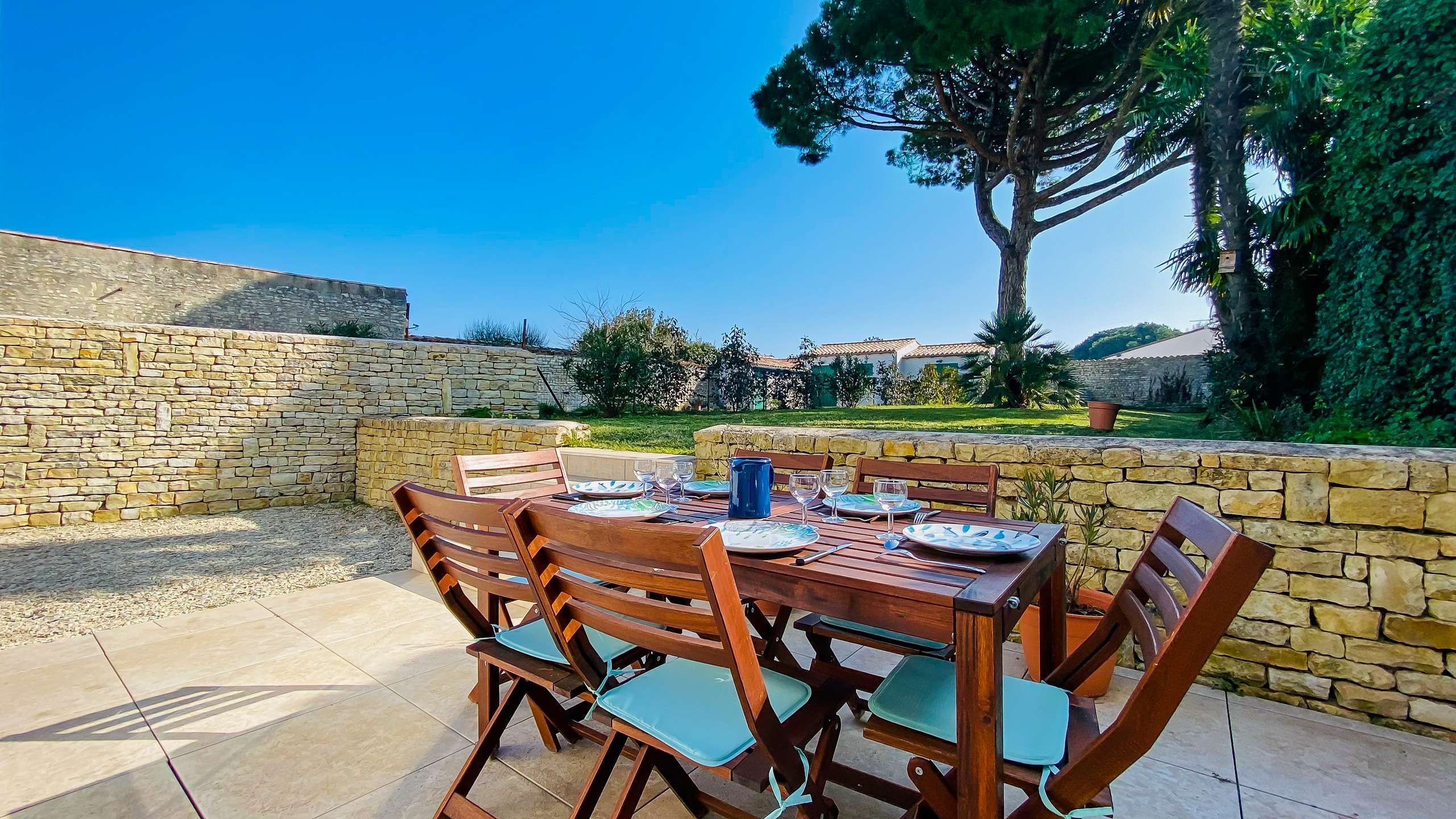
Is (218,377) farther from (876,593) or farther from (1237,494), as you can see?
(1237,494)

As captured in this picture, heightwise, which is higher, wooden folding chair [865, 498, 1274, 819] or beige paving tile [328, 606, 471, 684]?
wooden folding chair [865, 498, 1274, 819]

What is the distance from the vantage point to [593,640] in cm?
172

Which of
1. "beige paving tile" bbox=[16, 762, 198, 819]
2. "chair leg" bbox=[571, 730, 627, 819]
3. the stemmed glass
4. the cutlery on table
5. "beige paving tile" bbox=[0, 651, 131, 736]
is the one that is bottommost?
"beige paving tile" bbox=[0, 651, 131, 736]

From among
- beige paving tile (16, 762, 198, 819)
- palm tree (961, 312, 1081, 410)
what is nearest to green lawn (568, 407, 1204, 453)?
palm tree (961, 312, 1081, 410)

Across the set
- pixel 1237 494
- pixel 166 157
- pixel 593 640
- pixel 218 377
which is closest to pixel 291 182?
pixel 166 157

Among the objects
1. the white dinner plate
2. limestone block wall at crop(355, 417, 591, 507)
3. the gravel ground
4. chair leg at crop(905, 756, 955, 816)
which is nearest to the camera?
chair leg at crop(905, 756, 955, 816)

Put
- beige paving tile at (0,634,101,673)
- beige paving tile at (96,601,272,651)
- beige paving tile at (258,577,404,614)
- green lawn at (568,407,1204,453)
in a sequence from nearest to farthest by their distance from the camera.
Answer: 1. beige paving tile at (0,634,101,673)
2. beige paving tile at (96,601,272,651)
3. beige paving tile at (258,577,404,614)
4. green lawn at (568,407,1204,453)

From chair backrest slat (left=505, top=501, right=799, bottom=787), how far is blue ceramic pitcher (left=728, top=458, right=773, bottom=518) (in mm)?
615

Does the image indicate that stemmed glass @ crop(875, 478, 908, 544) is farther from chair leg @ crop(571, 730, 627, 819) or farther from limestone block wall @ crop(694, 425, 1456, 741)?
limestone block wall @ crop(694, 425, 1456, 741)

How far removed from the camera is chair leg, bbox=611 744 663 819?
1264mm

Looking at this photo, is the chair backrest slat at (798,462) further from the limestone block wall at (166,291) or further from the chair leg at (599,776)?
the limestone block wall at (166,291)

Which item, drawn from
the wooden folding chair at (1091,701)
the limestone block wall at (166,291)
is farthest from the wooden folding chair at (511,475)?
the limestone block wall at (166,291)

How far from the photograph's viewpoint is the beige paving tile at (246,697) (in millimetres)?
2064

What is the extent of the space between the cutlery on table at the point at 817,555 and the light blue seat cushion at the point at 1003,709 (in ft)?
1.10
